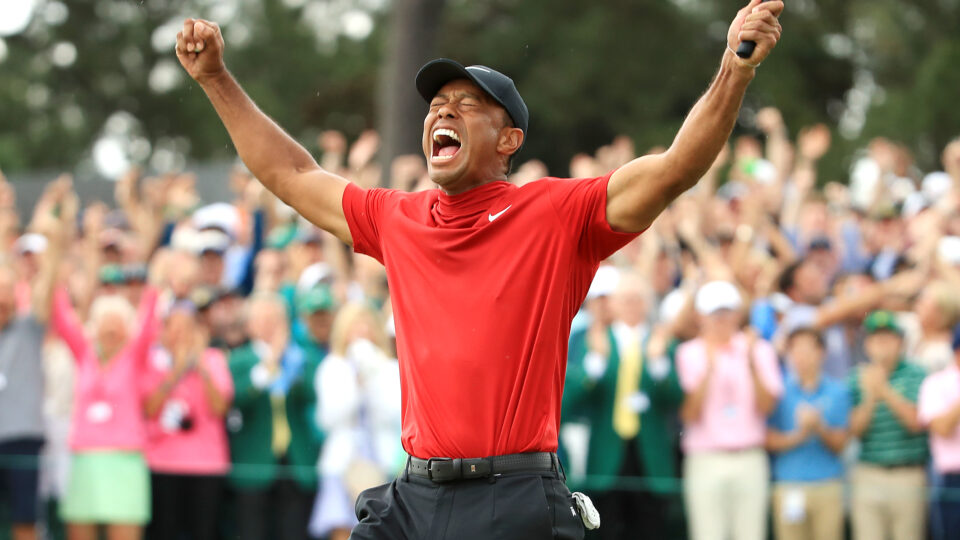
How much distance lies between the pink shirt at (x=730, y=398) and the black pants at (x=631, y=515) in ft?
1.88

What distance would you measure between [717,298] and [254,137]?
463 centimetres

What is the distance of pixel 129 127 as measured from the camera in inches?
1425

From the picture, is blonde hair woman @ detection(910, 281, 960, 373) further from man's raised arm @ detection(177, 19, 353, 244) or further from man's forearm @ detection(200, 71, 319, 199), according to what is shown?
man's forearm @ detection(200, 71, 319, 199)

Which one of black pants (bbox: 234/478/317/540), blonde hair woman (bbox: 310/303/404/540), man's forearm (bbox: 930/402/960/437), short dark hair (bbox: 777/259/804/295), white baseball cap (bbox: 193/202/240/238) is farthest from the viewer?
white baseball cap (bbox: 193/202/240/238)

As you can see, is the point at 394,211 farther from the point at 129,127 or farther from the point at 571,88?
the point at 129,127

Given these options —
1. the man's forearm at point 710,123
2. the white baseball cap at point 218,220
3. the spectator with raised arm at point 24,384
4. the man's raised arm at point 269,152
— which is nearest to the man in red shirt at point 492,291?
the man's forearm at point 710,123

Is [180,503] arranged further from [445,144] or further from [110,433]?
[445,144]

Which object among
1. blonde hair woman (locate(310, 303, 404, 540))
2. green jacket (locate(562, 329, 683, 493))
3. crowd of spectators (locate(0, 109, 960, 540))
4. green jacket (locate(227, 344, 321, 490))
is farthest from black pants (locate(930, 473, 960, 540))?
green jacket (locate(227, 344, 321, 490))

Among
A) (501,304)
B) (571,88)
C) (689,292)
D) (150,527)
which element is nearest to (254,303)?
(150,527)

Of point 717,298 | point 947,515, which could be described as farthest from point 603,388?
point 947,515

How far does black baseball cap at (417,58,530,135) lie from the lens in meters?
4.60

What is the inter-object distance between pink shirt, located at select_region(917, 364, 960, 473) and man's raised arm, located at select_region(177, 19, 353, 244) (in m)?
4.74

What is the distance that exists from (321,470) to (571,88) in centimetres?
1917

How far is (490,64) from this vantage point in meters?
28.9
